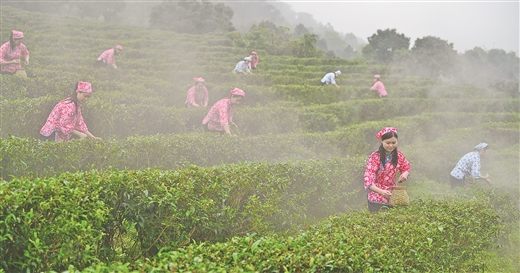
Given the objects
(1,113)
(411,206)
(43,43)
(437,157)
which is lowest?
(437,157)

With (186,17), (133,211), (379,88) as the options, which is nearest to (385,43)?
(186,17)

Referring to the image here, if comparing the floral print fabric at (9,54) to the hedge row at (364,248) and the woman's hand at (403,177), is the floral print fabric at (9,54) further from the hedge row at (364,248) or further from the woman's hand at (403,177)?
the woman's hand at (403,177)

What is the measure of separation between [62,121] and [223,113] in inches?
124

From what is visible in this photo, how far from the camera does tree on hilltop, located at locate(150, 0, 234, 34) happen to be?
40219mm

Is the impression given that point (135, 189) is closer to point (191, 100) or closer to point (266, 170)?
point (266, 170)

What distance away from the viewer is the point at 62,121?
24.2 ft

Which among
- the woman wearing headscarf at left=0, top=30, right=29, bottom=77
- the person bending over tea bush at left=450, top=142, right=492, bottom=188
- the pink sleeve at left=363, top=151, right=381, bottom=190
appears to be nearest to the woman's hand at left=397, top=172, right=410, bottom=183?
the pink sleeve at left=363, top=151, right=381, bottom=190

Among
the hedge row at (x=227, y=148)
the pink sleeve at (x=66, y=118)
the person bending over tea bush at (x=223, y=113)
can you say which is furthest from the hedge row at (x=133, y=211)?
the pink sleeve at (x=66, y=118)

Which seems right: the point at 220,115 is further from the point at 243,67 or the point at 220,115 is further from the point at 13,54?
the point at 243,67

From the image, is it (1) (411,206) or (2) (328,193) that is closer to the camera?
(1) (411,206)

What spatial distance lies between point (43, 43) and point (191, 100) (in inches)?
393

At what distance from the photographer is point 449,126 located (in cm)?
1883

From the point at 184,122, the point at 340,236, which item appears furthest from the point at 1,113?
the point at 340,236

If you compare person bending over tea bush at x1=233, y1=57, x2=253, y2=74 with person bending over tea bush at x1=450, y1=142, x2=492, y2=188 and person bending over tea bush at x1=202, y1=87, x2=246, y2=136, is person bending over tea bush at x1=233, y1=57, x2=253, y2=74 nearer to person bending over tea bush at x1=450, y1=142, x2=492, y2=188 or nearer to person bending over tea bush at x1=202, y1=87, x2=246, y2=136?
person bending over tea bush at x1=202, y1=87, x2=246, y2=136
